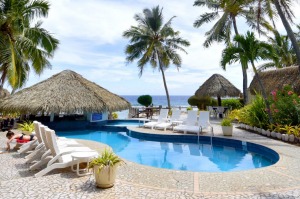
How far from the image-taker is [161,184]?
4.34 metres

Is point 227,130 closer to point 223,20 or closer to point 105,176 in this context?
point 105,176

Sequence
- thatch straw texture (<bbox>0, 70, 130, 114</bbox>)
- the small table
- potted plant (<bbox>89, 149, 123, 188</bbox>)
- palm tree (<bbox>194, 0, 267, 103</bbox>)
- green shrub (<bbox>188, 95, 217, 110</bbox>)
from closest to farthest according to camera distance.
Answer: potted plant (<bbox>89, 149, 123, 188</bbox>) → the small table → thatch straw texture (<bbox>0, 70, 130, 114</bbox>) → palm tree (<bbox>194, 0, 267, 103</bbox>) → green shrub (<bbox>188, 95, 217, 110</bbox>)

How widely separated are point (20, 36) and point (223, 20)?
495 inches

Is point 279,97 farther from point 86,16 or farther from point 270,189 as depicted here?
point 86,16

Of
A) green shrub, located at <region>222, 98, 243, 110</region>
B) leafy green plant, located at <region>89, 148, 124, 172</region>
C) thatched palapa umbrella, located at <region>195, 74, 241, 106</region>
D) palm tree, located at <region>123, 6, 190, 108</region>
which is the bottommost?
leafy green plant, located at <region>89, 148, 124, 172</region>

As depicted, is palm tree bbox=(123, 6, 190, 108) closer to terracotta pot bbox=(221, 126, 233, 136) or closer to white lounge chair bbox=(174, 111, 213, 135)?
white lounge chair bbox=(174, 111, 213, 135)

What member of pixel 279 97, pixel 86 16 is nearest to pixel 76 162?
pixel 86 16

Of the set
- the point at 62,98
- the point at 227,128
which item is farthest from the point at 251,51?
the point at 62,98

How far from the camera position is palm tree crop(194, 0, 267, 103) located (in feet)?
53.0

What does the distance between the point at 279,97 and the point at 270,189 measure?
7032mm

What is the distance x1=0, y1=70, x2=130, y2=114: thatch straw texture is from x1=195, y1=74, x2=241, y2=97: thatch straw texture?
661 cm

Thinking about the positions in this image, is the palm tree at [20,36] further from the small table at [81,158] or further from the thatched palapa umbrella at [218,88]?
the thatched palapa umbrella at [218,88]

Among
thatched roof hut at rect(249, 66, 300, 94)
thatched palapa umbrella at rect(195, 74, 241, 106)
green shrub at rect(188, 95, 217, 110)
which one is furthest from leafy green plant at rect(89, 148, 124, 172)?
green shrub at rect(188, 95, 217, 110)

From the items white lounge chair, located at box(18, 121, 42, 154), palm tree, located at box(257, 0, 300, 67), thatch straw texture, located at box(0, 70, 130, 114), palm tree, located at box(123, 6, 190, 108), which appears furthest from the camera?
palm tree, located at box(123, 6, 190, 108)
